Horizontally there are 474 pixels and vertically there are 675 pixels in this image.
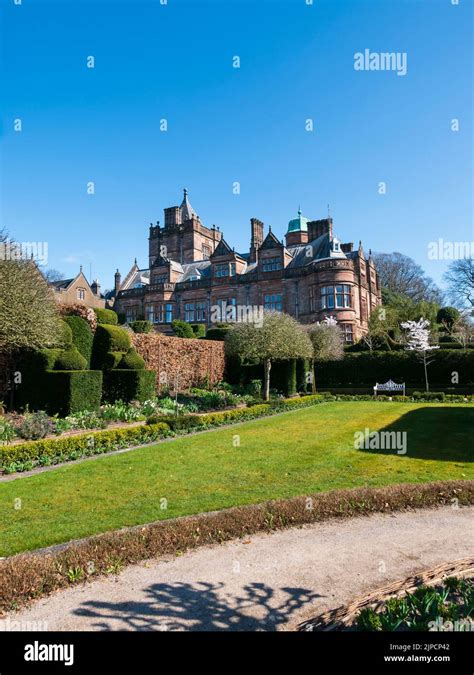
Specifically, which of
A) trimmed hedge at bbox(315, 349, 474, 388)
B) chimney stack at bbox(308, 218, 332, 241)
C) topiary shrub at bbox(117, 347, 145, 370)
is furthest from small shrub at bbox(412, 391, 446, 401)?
chimney stack at bbox(308, 218, 332, 241)

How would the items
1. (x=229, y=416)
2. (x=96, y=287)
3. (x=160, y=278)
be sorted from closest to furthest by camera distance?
(x=229, y=416)
(x=160, y=278)
(x=96, y=287)

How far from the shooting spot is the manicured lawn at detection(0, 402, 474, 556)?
5.79 metres

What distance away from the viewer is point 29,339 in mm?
14789

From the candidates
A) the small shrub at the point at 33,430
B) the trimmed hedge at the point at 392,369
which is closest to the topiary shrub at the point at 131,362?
Result: the small shrub at the point at 33,430

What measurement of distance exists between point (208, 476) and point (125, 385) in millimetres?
10212

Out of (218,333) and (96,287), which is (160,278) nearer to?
(96,287)

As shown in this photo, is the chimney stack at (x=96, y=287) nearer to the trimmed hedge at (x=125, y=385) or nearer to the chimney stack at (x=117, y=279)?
the chimney stack at (x=117, y=279)

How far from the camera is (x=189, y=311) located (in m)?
44.8

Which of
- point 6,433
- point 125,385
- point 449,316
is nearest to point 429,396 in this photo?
point 125,385

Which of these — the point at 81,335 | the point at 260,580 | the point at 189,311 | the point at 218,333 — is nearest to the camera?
the point at 260,580

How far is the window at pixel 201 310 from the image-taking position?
4400cm

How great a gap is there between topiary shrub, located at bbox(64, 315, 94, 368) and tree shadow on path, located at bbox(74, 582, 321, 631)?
14.4 metres

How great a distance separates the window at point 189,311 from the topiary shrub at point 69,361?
28.9 m
